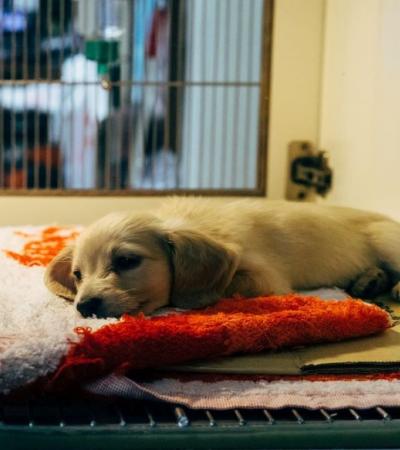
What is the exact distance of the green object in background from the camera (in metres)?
2.87

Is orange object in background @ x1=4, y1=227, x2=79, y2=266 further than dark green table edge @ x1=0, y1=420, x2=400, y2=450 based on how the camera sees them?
Yes

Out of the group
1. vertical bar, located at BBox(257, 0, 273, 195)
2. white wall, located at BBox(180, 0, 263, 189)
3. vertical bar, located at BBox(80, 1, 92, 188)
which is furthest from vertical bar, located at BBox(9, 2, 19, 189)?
vertical bar, located at BBox(257, 0, 273, 195)

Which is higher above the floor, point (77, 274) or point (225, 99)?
point (225, 99)

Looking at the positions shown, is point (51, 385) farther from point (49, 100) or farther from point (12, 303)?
point (49, 100)

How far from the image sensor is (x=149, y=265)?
5.40 feet

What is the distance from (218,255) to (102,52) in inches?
55.2

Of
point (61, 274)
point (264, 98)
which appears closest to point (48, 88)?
point (264, 98)

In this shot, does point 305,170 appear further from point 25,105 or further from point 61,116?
point 25,105

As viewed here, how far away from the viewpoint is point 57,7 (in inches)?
114

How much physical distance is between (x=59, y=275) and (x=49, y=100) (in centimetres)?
127

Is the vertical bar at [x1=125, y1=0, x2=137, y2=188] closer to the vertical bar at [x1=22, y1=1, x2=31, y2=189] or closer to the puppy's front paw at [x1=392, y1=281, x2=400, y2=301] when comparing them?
the vertical bar at [x1=22, y1=1, x2=31, y2=189]

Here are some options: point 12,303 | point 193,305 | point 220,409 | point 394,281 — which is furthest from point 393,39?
point 220,409

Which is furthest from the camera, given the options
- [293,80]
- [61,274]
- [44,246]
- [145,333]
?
[293,80]

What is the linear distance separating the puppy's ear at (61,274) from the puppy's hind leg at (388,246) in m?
0.75
